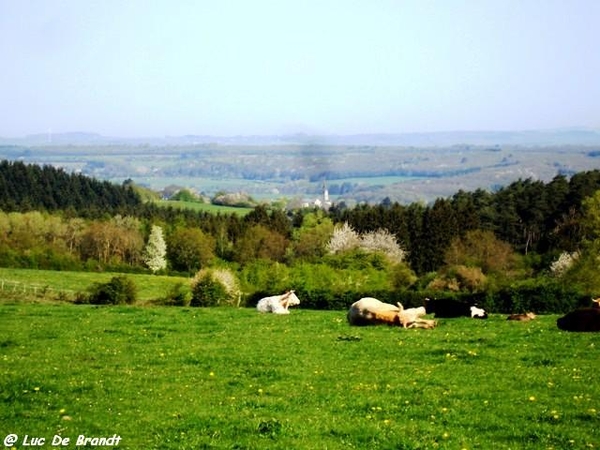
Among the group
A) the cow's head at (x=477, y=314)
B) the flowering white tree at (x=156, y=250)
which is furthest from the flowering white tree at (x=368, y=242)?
the cow's head at (x=477, y=314)

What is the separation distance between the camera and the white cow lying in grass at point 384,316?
21.1 m

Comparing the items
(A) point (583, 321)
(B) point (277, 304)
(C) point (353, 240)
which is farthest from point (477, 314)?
(C) point (353, 240)

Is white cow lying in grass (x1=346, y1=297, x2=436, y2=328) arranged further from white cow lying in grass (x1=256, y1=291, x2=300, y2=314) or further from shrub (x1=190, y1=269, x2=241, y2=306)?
shrub (x1=190, y1=269, x2=241, y2=306)

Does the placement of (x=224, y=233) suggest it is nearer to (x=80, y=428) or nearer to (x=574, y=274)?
(x=574, y=274)

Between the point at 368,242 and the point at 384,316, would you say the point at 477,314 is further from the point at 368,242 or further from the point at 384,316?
the point at 368,242

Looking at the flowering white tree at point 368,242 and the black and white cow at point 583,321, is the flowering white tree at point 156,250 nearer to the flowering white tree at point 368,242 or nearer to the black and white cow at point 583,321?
the flowering white tree at point 368,242

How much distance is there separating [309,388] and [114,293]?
1157 inches

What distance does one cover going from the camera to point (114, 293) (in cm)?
A: 4072

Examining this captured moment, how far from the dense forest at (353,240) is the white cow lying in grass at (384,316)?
3770cm

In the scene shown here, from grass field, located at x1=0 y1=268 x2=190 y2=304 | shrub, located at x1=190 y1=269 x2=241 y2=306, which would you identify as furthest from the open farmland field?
grass field, located at x1=0 y1=268 x2=190 y2=304

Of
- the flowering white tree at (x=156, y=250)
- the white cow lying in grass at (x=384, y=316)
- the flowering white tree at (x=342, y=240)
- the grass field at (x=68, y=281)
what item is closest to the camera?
the white cow lying in grass at (x=384, y=316)

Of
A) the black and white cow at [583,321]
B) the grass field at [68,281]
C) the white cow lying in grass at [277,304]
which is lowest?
the grass field at [68,281]

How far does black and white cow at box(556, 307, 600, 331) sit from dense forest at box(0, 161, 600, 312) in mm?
41020

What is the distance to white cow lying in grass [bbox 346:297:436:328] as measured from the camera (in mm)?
A: 21094
